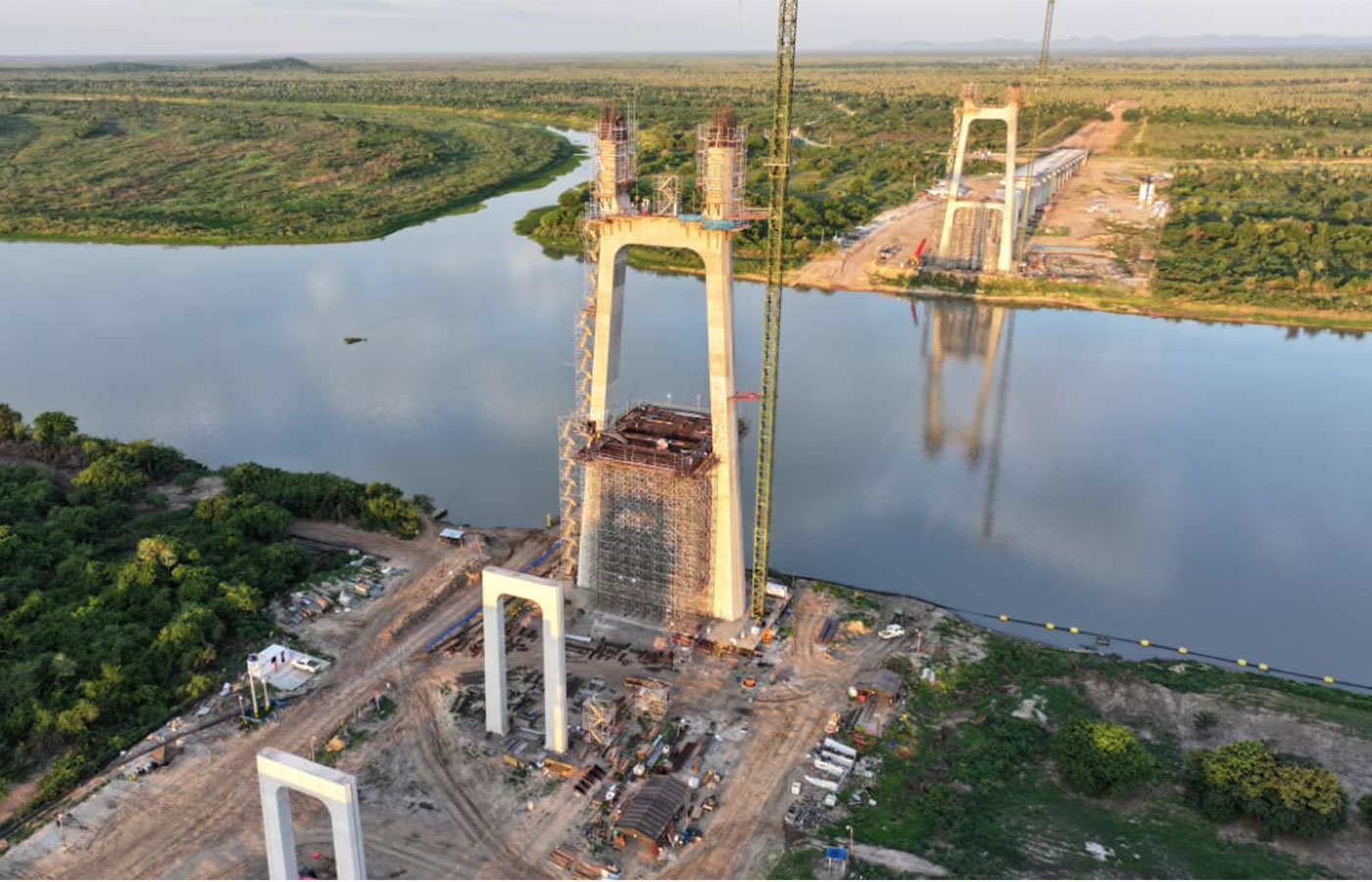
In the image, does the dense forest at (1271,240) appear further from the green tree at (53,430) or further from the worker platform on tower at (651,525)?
the green tree at (53,430)

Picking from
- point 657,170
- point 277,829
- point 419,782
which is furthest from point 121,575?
point 657,170

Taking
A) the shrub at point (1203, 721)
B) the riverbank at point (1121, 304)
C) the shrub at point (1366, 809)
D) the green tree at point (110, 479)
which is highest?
the riverbank at point (1121, 304)

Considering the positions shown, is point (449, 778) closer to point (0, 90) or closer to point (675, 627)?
point (675, 627)

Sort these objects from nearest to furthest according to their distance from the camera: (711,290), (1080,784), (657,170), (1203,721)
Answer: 1. (1080,784)
2. (1203,721)
3. (711,290)
4. (657,170)

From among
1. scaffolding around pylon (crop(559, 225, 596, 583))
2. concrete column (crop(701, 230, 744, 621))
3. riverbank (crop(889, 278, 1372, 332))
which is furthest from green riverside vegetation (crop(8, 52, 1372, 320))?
concrete column (crop(701, 230, 744, 621))

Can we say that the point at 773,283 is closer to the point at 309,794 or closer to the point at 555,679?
the point at 555,679

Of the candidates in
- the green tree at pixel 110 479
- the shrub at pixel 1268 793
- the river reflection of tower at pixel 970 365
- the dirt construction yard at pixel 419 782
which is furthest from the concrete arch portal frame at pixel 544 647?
the green tree at pixel 110 479

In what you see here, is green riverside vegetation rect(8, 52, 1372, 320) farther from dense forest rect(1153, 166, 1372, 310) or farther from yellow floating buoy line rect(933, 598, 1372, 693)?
yellow floating buoy line rect(933, 598, 1372, 693)

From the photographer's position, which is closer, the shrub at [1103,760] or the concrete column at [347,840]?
the concrete column at [347,840]
